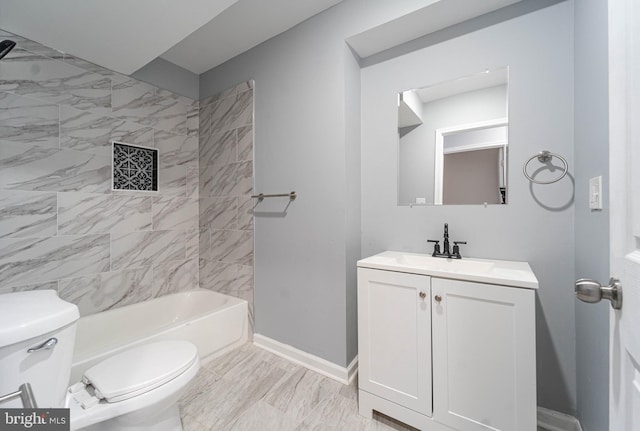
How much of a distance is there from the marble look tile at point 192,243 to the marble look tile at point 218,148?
27.4 inches

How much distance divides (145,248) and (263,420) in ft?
5.63

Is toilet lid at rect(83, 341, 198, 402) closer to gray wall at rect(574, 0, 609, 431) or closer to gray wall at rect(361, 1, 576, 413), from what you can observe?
gray wall at rect(361, 1, 576, 413)

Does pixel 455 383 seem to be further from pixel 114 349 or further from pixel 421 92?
pixel 114 349

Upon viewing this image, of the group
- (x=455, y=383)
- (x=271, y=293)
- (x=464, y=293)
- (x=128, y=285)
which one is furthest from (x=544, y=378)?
(x=128, y=285)

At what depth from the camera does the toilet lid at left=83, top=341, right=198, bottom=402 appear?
104 cm

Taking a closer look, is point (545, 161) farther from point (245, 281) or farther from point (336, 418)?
point (245, 281)

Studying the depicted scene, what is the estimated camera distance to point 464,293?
1.12 m

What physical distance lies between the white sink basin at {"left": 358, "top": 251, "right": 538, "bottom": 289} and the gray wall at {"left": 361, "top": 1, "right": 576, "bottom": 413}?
0.10 m

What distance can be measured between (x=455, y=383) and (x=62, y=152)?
2.80 metres

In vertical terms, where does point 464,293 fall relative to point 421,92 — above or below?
below

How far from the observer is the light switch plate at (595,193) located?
3.04 feet

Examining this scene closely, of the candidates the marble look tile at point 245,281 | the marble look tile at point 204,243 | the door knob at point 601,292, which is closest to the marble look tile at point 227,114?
the marble look tile at point 204,243

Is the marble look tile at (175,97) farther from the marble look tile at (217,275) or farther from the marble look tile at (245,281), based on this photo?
the marble look tile at (245,281)

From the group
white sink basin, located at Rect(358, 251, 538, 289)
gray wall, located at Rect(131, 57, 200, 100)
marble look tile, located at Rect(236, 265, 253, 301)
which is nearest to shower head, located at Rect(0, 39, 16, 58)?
gray wall, located at Rect(131, 57, 200, 100)
